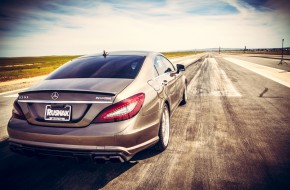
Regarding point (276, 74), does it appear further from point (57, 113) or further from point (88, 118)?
point (57, 113)

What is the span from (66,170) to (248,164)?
269cm

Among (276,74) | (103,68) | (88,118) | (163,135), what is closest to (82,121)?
(88,118)

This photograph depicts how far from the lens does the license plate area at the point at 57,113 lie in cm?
263

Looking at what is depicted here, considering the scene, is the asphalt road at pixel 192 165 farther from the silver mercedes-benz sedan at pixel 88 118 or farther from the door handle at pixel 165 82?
the door handle at pixel 165 82

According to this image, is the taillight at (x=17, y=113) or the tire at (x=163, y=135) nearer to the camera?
the taillight at (x=17, y=113)

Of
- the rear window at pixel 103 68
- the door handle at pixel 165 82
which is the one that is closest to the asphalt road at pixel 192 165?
the door handle at pixel 165 82

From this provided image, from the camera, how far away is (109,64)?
12.1 feet

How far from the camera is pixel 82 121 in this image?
102 inches

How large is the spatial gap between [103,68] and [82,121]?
122 cm

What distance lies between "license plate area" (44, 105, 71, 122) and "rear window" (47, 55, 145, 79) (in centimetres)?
77

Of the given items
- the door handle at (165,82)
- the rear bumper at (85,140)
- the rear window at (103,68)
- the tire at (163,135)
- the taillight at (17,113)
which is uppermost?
the rear window at (103,68)

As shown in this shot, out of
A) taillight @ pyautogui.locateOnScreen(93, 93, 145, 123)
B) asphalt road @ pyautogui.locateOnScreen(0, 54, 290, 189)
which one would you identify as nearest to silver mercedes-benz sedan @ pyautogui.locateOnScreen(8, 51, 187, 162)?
taillight @ pyautogui.locateOnScreen(93, 93, 145, 123)

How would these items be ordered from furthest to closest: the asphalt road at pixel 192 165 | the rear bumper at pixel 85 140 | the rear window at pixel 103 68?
the rear window at pixel 103 68 → the asphalt road at pixel 192 165 → the rear bumper at pixel 85 140

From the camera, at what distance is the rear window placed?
331cm
